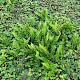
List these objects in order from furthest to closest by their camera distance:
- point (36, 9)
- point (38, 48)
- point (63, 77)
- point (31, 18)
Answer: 1. point (36, 9)
2. point (31, 18)
3. point (38, 48)
4. point (63, 77)

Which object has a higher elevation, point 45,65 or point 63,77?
point 45,65

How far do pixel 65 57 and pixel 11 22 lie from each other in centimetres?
190

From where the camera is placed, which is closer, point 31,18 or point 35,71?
point 35,71

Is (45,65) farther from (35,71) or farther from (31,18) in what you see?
(31,18)

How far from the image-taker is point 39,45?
14.0ft

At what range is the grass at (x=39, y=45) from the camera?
4156mm

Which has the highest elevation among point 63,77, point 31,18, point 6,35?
point 31,18

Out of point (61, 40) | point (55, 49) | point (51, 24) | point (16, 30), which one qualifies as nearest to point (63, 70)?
point (55, 49)

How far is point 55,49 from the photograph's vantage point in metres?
4.53

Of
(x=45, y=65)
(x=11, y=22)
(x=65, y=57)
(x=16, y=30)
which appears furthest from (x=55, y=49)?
(x=11, y=22)

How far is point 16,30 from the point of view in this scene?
4906 mm

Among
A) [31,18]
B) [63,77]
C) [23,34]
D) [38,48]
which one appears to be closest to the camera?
[63,77]

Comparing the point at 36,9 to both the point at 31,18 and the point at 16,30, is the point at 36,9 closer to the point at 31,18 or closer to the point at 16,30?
the point at 31,18

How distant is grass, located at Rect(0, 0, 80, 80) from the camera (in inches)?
164
